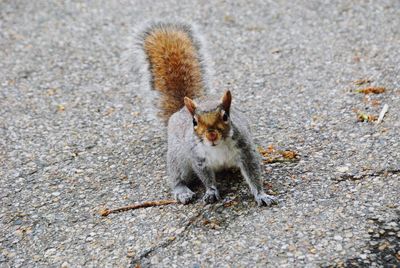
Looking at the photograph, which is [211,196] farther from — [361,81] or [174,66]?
[361,81]

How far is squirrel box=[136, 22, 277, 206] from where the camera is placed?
2.50 meters

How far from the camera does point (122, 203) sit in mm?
2861

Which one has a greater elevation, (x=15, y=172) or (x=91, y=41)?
(x=91, y=41)

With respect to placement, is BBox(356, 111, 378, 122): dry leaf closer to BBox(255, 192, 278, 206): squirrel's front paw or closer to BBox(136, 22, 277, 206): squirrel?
BBox(136, 22, 277, 206): squirrel

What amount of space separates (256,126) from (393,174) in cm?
95

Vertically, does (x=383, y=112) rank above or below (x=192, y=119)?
below

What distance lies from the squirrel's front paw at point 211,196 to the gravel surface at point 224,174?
0.05 metres

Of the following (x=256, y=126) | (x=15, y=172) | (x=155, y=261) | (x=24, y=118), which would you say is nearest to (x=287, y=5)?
(x=256, y=126)

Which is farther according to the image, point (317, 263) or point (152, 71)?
point (152, 71)

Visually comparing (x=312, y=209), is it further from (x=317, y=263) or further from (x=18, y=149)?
(x=18, y=149)

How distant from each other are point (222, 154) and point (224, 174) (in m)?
0.36

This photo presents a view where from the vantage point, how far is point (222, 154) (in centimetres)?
258

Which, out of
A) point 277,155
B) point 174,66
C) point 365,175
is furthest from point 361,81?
point 174,66

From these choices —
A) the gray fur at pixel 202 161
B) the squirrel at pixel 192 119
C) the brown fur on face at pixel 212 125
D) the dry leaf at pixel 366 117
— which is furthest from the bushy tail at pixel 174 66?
the dry leaf at pixel 366 117
